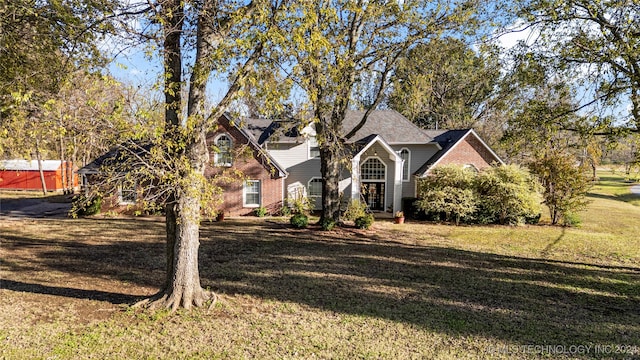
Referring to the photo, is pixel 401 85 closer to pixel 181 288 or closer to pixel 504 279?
pixel 504 279

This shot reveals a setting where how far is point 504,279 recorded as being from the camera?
1016 cm

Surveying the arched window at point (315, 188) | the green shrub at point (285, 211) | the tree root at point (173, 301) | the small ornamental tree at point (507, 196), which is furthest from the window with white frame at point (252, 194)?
the tree root at point (173, 301)

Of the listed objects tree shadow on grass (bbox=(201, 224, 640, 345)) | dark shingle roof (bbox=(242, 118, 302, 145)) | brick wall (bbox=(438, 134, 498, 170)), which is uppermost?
dark shingle roof (bbox=(242, 118, 302, 145))

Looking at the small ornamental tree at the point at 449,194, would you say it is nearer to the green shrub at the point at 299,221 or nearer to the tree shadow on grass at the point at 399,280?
the tree shadow on grass at the point at 399,280

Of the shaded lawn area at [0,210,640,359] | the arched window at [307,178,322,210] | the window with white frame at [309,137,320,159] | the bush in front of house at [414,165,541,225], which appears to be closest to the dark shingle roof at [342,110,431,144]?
the window with white frame at [309,137,320,159]

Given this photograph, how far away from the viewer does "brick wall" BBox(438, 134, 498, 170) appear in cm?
2381

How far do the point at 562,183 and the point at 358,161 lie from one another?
11.0 meters

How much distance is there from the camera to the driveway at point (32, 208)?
68.8 feet

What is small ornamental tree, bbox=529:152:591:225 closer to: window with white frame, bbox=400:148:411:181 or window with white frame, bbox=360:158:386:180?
window with white frame, bbox=400:148:411:181

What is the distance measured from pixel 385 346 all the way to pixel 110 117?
5.55 meters

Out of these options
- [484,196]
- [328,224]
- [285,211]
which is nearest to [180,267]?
[328,224]

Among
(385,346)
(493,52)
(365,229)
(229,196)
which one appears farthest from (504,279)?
(229,196)

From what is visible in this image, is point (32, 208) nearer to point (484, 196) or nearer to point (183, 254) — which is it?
point (183, 254)

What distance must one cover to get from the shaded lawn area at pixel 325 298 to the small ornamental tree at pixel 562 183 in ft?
16.3
